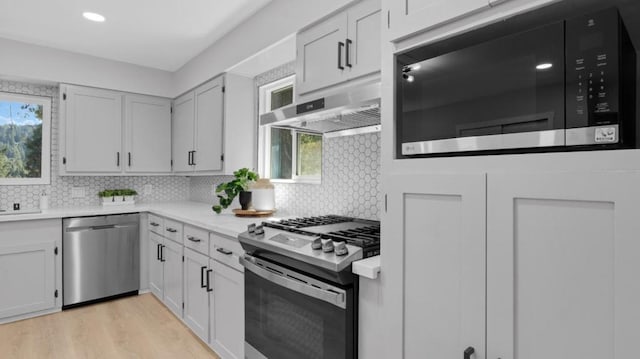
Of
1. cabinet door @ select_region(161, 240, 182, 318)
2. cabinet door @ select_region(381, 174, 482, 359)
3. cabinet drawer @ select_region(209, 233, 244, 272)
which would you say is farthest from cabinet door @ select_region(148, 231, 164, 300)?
cabinet door @ select_region(381, 174, 482, 359)

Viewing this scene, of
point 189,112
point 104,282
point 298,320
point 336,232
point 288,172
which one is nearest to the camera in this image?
point 298,320

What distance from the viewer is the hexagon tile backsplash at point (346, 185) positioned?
6.95 ft

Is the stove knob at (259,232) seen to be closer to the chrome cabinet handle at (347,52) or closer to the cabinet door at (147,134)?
the chrome cabinet handle at (347,52)

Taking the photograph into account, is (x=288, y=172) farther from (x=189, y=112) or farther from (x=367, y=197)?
(x=189, y=112)

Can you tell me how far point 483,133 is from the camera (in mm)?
979

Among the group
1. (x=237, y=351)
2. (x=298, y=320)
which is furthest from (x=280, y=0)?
(x=237, y=351)

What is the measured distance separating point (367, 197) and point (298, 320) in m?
0.88

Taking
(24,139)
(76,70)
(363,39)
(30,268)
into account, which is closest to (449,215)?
(363,39)

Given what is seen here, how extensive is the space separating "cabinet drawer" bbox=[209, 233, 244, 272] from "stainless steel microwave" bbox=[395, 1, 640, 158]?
4.24 feet

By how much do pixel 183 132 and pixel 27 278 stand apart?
6.38ft

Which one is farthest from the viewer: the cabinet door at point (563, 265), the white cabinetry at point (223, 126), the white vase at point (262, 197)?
the white cabinetry at point (223, 126)

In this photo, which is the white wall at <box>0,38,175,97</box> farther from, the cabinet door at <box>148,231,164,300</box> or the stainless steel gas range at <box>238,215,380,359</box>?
the stainless steel gas range at <box>238,215,380,359</box>

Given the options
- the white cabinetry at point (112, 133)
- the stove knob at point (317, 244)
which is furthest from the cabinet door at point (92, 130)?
the stove knob at point (317, 244)

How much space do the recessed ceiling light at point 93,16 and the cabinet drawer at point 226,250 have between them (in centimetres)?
A: 198
